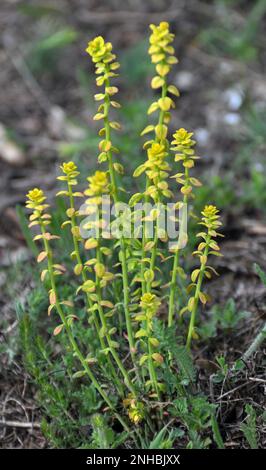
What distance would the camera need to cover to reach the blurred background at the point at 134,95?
3389 mm

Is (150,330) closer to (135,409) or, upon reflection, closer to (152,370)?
(152,370)

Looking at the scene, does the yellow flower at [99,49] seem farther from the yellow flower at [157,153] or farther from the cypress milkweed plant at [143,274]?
the yellow flower at [157,153]

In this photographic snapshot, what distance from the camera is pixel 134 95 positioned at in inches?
174

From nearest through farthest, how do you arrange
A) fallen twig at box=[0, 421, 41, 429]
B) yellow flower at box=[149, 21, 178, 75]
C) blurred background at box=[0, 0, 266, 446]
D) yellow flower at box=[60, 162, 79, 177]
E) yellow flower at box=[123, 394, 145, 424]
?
yellow flower at box=[149, 21, 178, 75]
yellow flower at box=[60, 162, 79, 177]
yellow flower at box=[123, 394, 145, 424]
fallen twig at box=[0, 421, 41, 429]
blurred background at box=[0, 0, 266, 446]

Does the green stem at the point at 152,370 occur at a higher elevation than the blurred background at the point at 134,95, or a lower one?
lower

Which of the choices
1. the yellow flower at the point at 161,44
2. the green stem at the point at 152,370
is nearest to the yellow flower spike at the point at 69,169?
the yellow flower at the point at 161,44

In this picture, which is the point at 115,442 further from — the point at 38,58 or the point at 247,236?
the point at 38,58

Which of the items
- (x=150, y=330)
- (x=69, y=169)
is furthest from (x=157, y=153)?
(x=150, y=330)

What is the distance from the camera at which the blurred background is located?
3389mm

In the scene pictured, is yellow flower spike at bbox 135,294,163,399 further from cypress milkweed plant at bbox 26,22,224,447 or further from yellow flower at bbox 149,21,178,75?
yellow flower at bbox 149,21,178,75

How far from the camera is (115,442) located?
1.93m

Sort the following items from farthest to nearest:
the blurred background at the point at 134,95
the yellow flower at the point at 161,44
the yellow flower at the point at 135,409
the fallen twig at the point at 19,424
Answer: the blurred background at the point at 134,95, the fallen twig at the point at 19,424, the yellow flower at the point at 135,409, the yellow flower at the point at 161,44

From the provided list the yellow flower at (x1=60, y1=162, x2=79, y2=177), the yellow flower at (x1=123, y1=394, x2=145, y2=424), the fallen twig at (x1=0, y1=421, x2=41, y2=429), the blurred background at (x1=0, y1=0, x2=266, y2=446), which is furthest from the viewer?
the blurred background at (x1=0, y1=0, x2=266, y2=446)

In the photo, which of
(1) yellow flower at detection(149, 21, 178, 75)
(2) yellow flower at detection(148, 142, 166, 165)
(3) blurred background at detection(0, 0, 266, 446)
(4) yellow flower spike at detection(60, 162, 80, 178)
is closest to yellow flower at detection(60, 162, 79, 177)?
(4) yellow flower spike at detection(60, 162, 80, 178)
